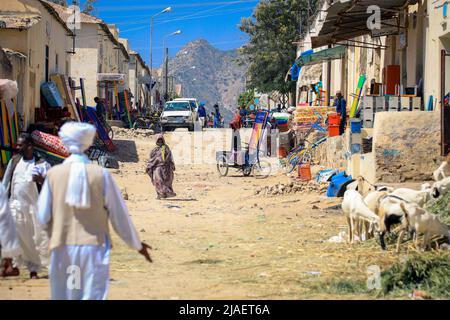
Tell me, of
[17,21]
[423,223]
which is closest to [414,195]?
[423,223]

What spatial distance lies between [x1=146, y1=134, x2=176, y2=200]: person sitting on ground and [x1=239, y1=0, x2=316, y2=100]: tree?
33.1 m

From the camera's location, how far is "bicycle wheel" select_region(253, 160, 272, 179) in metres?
23.7

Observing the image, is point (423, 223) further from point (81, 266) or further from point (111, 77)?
point (111, 77)

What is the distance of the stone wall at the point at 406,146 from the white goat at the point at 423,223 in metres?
4.24

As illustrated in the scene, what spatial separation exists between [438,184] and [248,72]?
145 feet

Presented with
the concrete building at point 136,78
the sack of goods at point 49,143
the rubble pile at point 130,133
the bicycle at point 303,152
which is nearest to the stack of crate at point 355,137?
the bicycle at point 303,152

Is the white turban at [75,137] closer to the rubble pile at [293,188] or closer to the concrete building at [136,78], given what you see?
the rubble pile at [293,188]

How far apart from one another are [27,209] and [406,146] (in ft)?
23.1

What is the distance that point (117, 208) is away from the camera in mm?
6031

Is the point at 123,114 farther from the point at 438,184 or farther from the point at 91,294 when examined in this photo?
the point at 91,294

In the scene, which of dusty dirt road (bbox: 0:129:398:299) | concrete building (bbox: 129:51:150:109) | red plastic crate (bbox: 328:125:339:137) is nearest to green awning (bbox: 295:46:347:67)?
red plastic crate (bbox: 328:125:339:137)

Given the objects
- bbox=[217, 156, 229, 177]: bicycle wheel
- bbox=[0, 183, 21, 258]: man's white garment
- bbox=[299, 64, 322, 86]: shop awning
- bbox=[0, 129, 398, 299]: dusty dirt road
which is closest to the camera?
bbox=[0, 183, 21, 258]: man's white garment

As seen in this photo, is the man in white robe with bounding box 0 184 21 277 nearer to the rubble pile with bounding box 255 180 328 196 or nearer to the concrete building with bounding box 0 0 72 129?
the rubble pile with bounding box 255 180 328 196

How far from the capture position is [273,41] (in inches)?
2045
